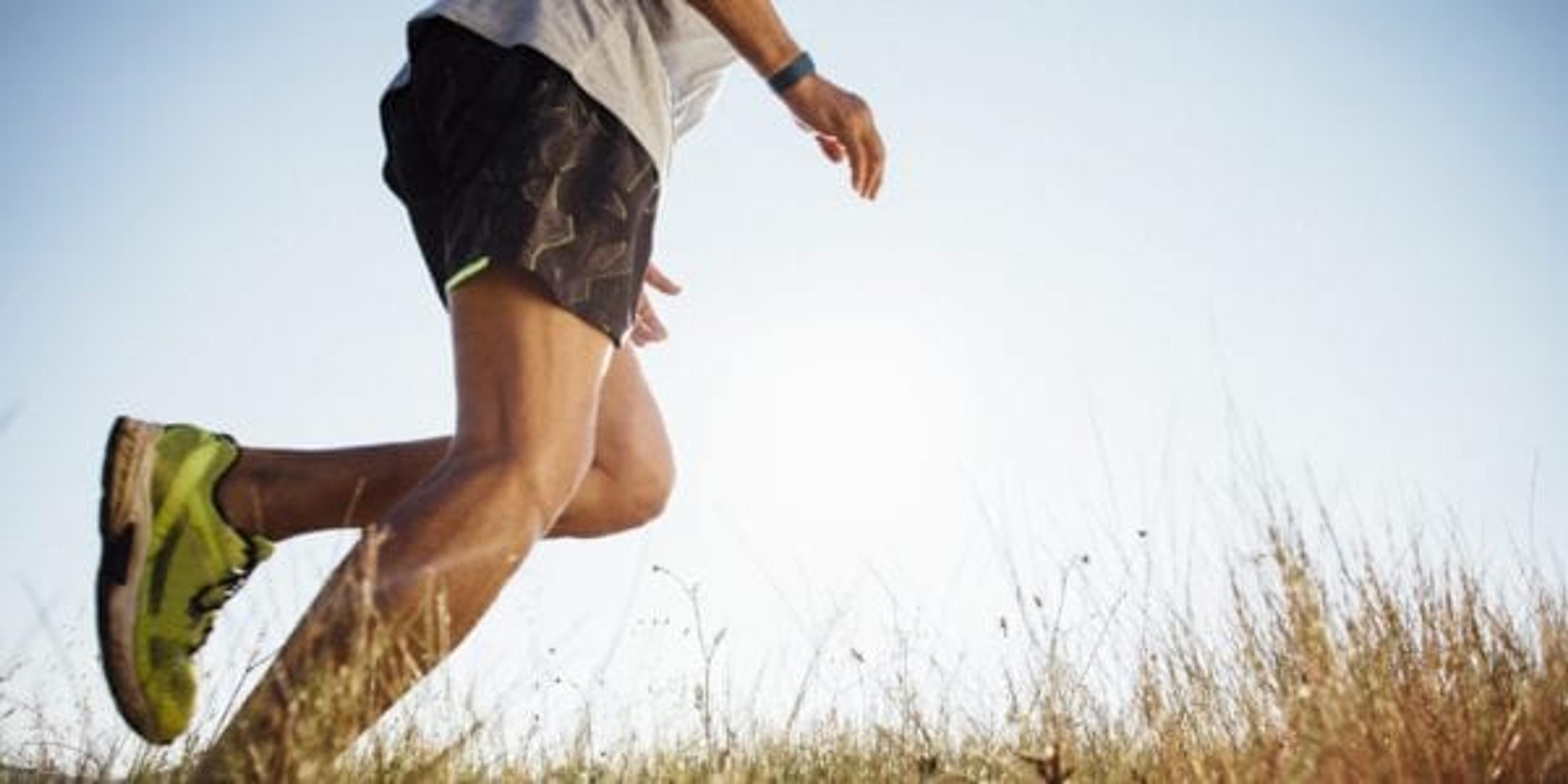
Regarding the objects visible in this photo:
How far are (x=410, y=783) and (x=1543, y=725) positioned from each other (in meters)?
1.70

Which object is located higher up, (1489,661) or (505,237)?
(505,237)

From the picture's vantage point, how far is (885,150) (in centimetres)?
168

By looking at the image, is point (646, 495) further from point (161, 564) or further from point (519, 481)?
point (161, 564)

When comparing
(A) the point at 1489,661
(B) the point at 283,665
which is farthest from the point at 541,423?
(A) the point at 1489,661

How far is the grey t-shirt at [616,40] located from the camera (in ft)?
4.94

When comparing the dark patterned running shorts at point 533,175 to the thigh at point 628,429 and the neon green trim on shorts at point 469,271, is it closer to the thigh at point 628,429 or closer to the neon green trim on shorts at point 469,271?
the neon green trim on shorts at point 469,271

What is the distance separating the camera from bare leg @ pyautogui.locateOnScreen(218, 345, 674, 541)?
5.20 feet

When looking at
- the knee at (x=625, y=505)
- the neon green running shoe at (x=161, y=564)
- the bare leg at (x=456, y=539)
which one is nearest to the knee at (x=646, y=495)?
the knee at (x=625, y=505)

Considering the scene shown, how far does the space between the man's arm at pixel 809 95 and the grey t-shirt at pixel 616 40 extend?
105mm

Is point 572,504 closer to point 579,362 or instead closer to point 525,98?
point 579,362

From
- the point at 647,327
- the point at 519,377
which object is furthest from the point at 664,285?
the point at 519,377

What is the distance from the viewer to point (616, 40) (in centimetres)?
157

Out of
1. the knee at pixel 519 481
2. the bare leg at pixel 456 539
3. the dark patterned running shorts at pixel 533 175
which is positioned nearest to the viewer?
the bare leg at pixel 456 539

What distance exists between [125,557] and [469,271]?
2.14 ft
